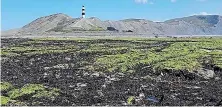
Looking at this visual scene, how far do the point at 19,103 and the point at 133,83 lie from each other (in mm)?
12661

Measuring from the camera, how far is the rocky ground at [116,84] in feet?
109

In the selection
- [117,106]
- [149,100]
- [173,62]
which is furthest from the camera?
[173,62]

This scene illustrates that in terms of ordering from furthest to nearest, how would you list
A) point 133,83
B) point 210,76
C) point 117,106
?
point 210,76
point 133,83
point 117,106

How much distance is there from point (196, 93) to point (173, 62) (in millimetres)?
13643

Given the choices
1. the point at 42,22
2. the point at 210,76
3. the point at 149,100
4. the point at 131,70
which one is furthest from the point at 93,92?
the point at 42,22

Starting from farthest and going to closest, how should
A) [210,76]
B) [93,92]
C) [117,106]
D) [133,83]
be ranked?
[210,76] → [133,83] → [93,92] → [117,106]

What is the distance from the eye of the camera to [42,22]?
199250mm

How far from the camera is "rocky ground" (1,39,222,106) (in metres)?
33.3

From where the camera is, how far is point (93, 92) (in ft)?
119

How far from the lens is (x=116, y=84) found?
39906 mm

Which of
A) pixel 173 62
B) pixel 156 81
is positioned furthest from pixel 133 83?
pixel 173 62

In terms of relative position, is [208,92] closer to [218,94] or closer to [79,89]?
[218,94]

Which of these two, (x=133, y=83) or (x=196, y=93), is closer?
(x=196, y=93)

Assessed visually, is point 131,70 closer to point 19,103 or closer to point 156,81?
point 156,81
